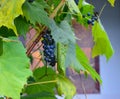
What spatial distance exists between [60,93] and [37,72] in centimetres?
15

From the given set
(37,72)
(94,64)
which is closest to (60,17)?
(37,72)

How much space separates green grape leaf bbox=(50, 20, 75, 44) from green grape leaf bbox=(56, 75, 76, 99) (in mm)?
75

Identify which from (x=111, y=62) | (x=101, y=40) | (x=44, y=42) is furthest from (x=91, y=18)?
(x=111, y=62)

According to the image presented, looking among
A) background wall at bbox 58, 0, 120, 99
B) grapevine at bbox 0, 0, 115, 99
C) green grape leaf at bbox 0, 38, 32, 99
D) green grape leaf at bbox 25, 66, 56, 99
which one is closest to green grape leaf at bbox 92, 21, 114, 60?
grapevine at bbox 0, 0, 115, 99

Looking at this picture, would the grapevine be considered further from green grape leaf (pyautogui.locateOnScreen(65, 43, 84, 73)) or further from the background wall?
the background wall

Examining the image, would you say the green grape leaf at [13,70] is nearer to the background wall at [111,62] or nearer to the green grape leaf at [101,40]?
the green grape leaf at [101,40]

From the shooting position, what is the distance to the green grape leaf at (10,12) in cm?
48

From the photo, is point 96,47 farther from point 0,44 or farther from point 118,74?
point 118,74

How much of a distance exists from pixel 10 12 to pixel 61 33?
0.36 feet

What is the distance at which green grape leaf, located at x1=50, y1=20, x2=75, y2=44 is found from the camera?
1.85ft

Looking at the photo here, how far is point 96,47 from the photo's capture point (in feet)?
2.33

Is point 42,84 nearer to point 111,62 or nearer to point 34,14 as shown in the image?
point 34,14

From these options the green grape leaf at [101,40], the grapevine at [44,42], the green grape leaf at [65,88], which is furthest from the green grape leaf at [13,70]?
the green grape leaf at [101,40]

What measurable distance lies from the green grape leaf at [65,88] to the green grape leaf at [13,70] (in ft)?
0.34
